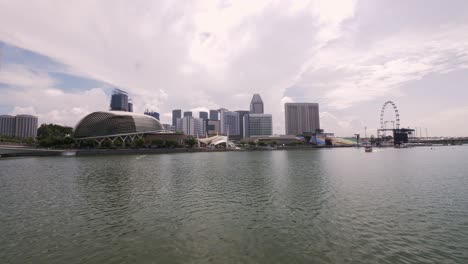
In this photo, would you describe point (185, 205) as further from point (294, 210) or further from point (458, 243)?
point (458, 243)

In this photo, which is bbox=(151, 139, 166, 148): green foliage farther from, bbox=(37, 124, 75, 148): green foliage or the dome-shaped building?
bbox=(37, 124, 75, 148): green foliage

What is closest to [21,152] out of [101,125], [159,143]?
[101,125]

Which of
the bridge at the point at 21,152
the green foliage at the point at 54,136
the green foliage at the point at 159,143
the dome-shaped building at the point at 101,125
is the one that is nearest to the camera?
the bridge at the point at 21,152

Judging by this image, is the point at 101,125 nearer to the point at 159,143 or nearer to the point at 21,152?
the point at 159,143

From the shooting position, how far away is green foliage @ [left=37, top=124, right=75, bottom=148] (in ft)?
464

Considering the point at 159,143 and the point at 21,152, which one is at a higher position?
the point at 159,143

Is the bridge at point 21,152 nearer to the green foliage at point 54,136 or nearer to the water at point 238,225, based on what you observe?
the green foliage at point 54,136

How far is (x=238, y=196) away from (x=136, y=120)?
18656 centimetres

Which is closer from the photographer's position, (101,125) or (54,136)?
(54,136)

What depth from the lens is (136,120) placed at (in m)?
194

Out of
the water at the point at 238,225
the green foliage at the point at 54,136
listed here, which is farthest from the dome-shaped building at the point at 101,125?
the water at the point at 238,225

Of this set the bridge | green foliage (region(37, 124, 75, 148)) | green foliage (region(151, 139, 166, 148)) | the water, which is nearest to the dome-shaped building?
green foliage (region(37, 124, 75, 148))

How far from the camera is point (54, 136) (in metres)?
150

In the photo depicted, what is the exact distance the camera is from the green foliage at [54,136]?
141 meters
